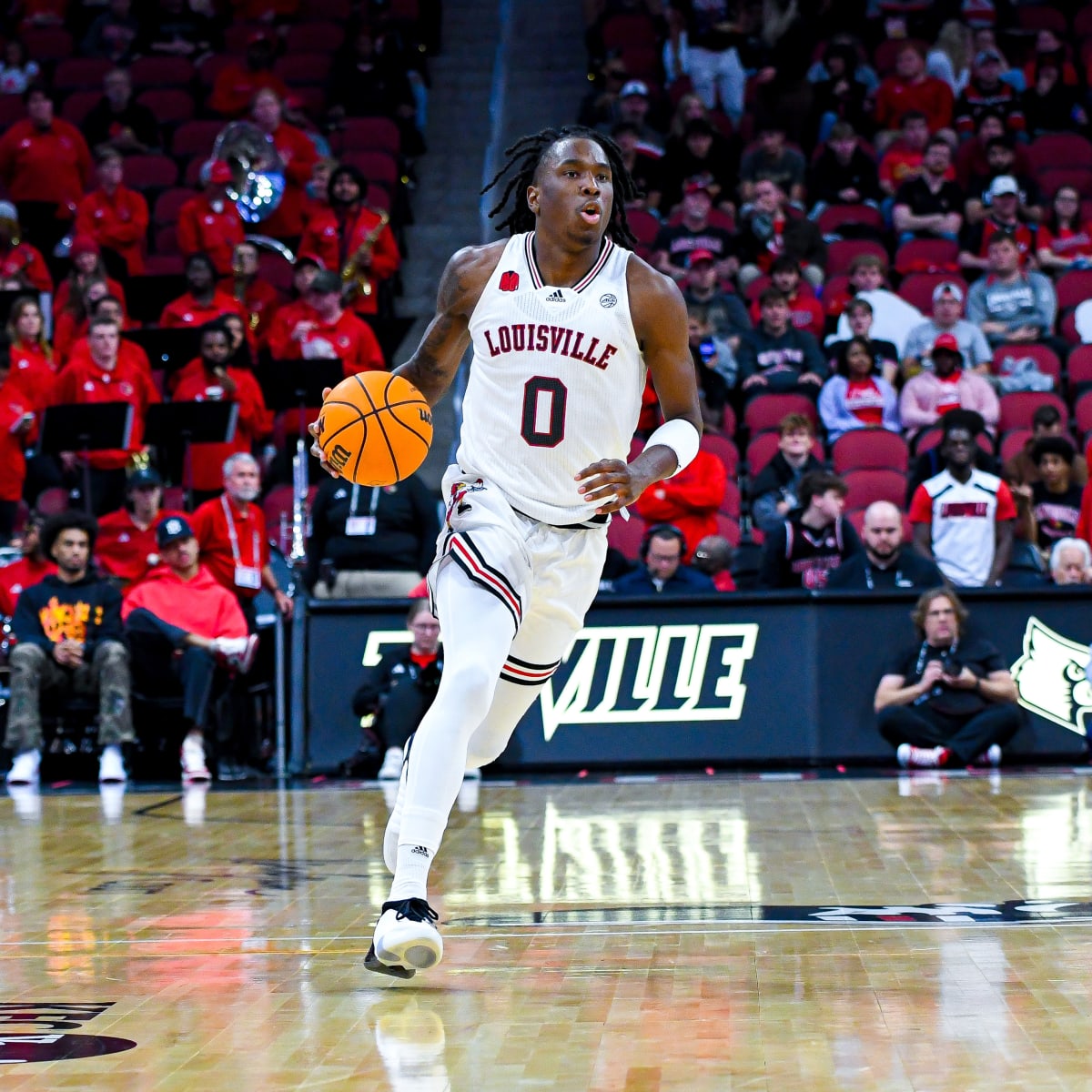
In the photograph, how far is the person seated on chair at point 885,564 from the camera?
10289 millimetres

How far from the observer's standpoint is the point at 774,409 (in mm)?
12648

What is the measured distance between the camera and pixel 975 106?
1641cm

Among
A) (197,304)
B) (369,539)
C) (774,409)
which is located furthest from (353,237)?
(369,539)

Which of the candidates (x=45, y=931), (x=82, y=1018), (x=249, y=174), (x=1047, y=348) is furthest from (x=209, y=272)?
(x=82, y=1018)

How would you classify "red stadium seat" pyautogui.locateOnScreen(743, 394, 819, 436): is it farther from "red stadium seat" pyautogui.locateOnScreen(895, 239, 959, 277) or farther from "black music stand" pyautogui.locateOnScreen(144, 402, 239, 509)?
"black music stand" pyautogui.locateOnScreen(144, 402, 239, 509)

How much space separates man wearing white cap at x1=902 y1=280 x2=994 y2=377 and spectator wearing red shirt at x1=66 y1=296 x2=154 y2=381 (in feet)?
18.2

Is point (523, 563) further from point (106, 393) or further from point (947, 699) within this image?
point (106, 393)

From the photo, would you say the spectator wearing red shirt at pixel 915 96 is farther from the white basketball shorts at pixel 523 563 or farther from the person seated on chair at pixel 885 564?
the white basketball shorts at pixel 523 563

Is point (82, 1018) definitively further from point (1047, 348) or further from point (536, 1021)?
point (1047, 348)

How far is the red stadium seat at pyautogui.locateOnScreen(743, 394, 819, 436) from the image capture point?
12.6m

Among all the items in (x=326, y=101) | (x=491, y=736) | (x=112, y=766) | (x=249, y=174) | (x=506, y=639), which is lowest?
(x=112, y=766)

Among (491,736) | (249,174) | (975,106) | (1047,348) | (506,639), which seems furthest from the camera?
(975,106)

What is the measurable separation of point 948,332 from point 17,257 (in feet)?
25.0

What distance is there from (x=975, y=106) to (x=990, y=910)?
509 inches
